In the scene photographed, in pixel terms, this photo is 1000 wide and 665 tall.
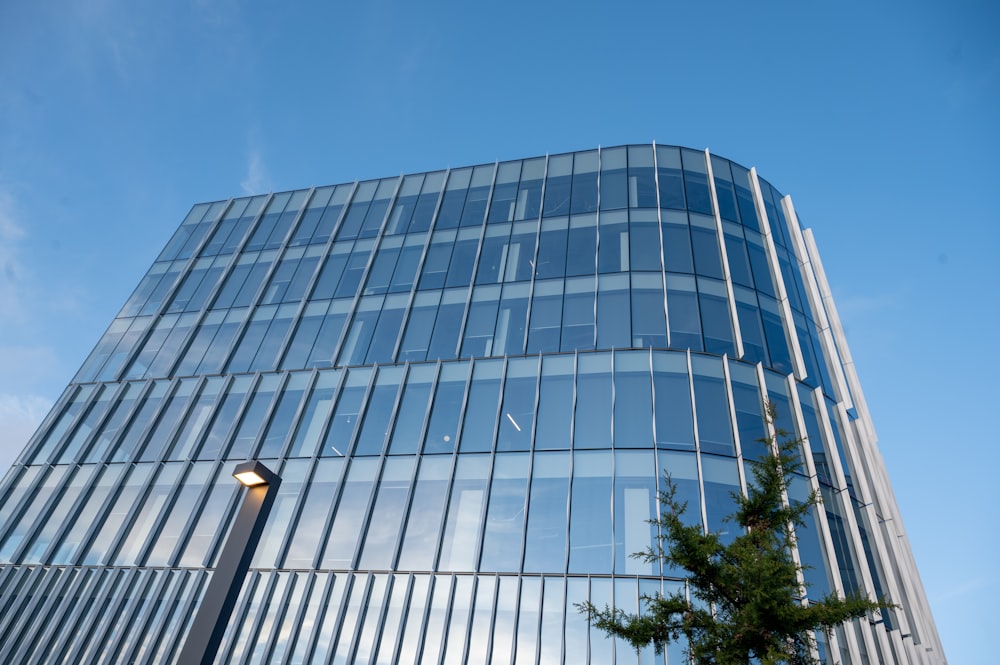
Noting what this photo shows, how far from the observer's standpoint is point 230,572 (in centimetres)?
682

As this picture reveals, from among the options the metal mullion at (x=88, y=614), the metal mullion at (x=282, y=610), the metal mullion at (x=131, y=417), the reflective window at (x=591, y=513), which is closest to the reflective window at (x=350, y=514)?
the metal mullion at (x=282, y=610)

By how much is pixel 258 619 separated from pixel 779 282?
863 inches

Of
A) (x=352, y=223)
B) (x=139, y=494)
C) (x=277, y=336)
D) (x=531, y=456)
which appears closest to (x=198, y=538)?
(x=139, y=494)

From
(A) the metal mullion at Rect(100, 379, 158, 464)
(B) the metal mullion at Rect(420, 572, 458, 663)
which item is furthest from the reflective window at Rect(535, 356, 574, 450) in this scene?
(A) the metal mullion at Rect(100, 379, 158, 464)

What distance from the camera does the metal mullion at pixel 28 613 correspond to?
2128 cm

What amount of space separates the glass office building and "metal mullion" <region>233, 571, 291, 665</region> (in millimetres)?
101

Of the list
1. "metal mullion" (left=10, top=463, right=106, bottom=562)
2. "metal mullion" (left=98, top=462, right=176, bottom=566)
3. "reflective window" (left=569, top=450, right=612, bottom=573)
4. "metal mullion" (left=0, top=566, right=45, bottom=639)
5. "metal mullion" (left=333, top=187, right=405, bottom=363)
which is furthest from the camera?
"metal mullion" (left=333, top=187, right=405, bottom=363)

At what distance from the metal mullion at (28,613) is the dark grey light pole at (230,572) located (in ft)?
65.0

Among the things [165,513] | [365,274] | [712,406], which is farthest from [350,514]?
[712,406]

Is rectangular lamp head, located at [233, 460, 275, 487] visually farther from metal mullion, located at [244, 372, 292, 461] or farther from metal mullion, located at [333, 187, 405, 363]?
metal mullion, located at [333, 187, 405, 363]

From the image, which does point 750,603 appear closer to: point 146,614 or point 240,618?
point 240,618

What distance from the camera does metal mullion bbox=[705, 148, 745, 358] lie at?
2360cm

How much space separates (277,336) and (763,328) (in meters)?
19.4

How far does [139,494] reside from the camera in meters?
24.2
